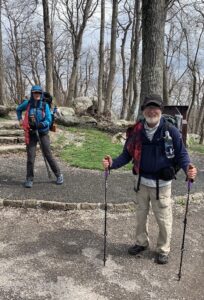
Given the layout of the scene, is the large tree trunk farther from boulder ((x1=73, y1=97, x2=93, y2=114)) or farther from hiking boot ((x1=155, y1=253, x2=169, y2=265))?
boulder ((x1=73, y1=97, x2=93, y2=114))

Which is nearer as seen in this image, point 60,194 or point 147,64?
point 60,194

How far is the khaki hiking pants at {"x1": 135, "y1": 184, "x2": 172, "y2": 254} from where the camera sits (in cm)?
443

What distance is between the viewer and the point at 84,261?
4449mm

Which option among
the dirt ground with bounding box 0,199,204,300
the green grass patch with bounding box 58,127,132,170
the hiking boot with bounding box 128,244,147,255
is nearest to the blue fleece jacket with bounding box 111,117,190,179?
the hiking boot with bounding box 128,244,147,255

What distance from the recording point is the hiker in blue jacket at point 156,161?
421cm

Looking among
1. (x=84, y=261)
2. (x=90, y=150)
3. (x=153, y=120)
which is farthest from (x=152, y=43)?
(x=84, y=261)

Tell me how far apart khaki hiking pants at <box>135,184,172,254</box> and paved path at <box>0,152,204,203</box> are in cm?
182

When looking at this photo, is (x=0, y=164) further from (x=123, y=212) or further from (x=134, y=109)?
(x=134, y=109)

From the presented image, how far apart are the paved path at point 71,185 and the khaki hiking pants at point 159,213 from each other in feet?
5.97

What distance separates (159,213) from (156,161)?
27.8 inches

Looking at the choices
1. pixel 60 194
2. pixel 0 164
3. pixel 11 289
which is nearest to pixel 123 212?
pixel 60 194

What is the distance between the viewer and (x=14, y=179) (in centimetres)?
750

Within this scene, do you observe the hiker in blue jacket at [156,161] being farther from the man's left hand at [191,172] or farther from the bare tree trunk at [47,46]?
the bare tree trunk at [47,46]

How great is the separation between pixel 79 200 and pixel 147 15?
18.2 feet
